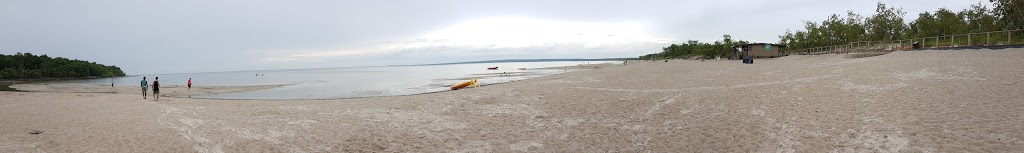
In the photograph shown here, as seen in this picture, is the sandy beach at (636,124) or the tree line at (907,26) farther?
the tree line at (907,26)

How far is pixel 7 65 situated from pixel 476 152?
182033 millimetres

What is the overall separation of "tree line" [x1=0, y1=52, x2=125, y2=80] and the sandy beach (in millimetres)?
147893

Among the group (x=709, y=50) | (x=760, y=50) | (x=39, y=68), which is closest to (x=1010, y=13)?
(x=760, y=50)

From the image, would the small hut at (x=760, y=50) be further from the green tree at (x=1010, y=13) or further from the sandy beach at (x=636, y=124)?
the sandy beach at (x=636, y=124)

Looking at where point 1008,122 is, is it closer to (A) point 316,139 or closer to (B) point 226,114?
(A) point 316,139

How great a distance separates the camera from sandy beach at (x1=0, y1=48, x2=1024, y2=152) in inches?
359

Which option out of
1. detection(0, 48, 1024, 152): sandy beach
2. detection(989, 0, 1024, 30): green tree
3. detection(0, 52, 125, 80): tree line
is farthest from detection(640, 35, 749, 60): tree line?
detection(0, 52, 125, 80): tree line

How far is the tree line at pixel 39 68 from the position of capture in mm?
123938

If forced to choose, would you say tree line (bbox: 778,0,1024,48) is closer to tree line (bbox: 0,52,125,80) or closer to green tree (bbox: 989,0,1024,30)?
green tree (bbox: 989,0,1024,30)

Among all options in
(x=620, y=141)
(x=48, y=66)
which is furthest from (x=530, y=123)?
(x=48, y=66)

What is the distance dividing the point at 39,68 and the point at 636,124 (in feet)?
608

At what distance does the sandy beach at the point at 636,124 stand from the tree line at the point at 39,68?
147893 mm

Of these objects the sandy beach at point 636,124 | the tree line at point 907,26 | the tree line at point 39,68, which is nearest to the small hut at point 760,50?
the tree line at point 907,26

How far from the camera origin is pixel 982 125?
29.2ft
